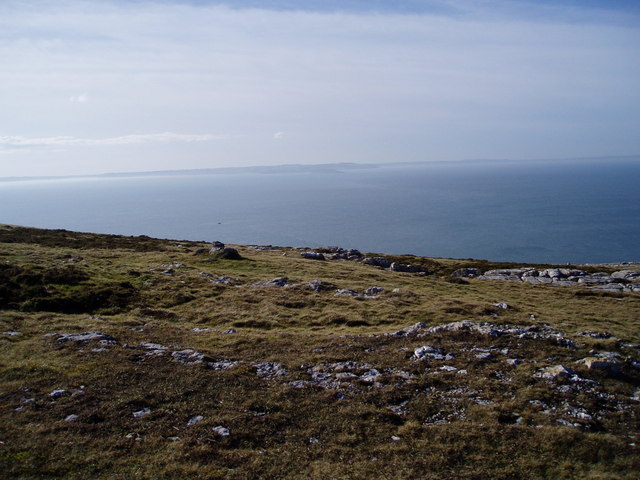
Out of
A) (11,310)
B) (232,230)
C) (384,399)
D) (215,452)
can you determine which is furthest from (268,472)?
(232,230)

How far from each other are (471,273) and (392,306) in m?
28.0

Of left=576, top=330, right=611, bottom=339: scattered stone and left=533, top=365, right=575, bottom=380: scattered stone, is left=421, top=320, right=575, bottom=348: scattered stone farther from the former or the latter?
left=533, top=365, right=575, bottom=380: scattered stone

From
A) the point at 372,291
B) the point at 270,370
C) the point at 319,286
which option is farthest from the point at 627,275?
the point at 270,370

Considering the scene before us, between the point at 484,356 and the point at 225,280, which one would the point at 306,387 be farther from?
the point at 225,280

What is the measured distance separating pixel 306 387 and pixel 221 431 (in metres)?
4.51

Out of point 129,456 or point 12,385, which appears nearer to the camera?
point 129,456

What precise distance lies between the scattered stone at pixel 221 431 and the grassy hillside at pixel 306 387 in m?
0.09

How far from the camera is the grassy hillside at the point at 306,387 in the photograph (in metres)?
12.6

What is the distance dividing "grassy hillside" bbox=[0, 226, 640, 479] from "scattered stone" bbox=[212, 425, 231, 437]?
3.7 inches

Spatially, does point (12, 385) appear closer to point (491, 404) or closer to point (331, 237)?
point (491, 404)

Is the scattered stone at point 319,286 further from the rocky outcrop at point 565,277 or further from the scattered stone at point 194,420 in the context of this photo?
the rocky outcrop at point 565,277

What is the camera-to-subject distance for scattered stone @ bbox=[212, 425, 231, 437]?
1402 centimetres

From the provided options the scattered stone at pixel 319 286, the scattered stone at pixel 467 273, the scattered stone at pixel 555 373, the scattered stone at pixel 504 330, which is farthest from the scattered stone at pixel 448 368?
the scattered stone at pixel 467 273

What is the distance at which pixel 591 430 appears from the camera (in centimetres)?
1416
